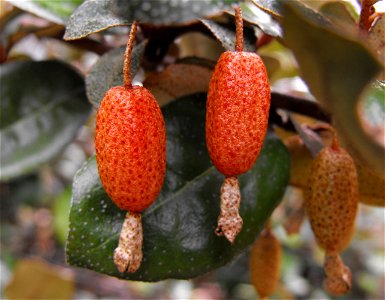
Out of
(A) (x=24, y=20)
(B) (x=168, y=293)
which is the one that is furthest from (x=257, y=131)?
(B) (x=168, y=293)

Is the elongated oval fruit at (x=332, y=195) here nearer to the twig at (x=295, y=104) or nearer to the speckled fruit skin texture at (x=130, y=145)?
the twig at (x=295, y=104)

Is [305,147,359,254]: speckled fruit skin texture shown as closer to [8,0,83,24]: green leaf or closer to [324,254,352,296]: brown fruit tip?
[324,254,352,296]: brown fruit tip

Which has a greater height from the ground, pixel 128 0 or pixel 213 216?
pixel 128 0

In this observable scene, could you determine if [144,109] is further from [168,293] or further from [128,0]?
[168,293]

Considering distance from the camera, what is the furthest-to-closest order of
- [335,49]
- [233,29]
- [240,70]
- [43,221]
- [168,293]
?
[168,293] → [43,221] → [233,29] → [240,70] → [335,49]

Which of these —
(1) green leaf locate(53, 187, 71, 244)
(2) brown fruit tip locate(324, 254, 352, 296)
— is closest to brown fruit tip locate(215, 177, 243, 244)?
(2) brown fruit tip locate(324, 254, 352, 296)

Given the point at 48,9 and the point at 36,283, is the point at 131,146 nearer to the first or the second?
the point at 48,9
